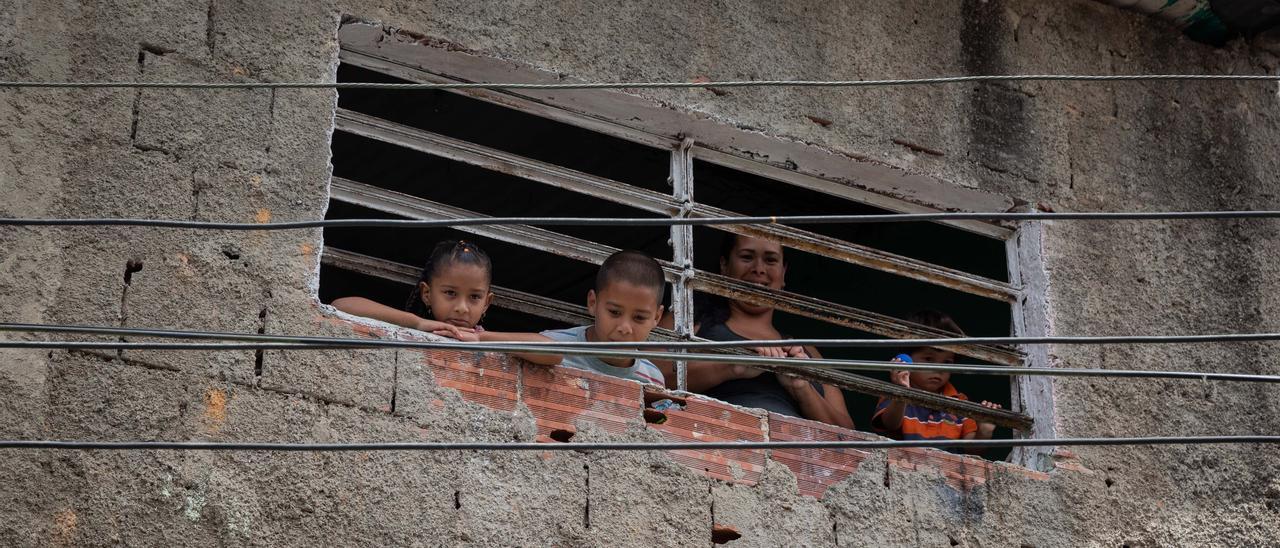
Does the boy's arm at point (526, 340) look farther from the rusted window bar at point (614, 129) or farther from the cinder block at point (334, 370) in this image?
the rusted window bar at point (614, 129)

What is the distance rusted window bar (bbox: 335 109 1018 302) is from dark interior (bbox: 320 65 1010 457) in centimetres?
72

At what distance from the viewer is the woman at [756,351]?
20.1 ft

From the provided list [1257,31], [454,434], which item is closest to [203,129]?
[454,434]

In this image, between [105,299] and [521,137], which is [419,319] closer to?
[105,299]

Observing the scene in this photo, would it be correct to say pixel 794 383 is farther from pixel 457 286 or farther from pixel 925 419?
pixel 457 286

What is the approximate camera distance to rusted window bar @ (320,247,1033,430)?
18.5 ft

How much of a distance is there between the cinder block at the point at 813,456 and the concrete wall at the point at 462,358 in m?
0.06

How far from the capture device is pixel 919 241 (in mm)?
8695

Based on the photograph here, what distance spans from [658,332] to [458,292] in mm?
756

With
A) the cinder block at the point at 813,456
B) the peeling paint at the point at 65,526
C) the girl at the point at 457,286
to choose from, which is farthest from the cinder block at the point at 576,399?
the peeling paint at the point at 65,526

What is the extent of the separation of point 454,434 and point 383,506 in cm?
37

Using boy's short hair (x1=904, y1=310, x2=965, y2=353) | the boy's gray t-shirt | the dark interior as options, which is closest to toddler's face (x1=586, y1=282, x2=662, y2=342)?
the boy's gray t-shirt

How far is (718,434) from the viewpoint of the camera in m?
5.76

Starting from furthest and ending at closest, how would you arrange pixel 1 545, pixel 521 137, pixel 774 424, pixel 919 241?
pixel 919 241 → pixel 521 137 → pixel 774 424 → pixel 1 545
